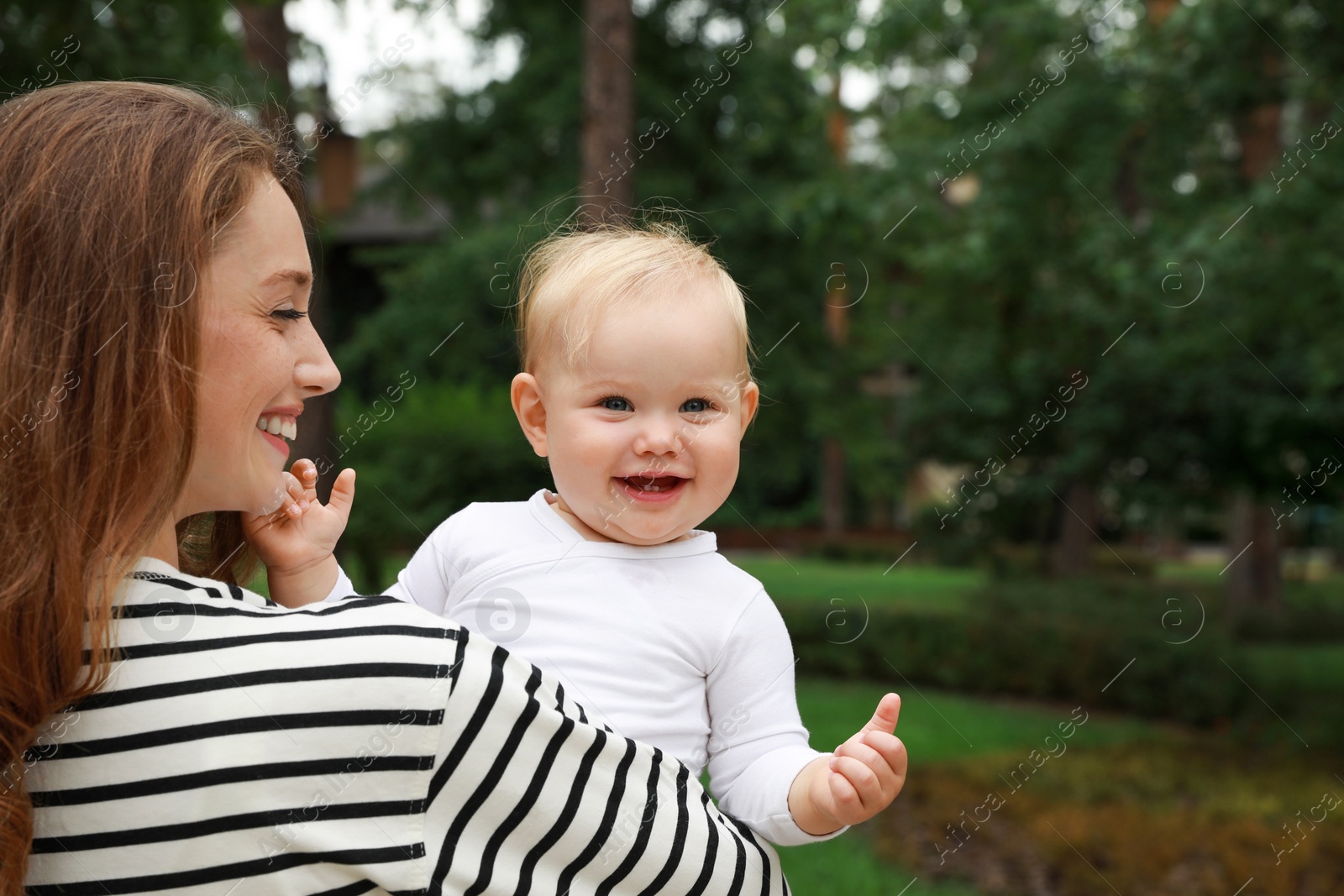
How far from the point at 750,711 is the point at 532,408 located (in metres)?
0.57

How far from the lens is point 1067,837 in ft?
21.7

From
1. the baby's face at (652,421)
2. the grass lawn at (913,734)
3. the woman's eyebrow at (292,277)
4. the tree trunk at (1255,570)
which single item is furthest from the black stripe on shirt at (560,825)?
the tree trunk at (1255,570)

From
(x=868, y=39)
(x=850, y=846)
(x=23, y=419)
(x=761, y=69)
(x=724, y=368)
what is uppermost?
(x=761, y=69)

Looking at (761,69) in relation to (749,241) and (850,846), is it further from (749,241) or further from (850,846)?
(850,846)

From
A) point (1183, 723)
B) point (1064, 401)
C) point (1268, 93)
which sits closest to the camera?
point (1268, 93)

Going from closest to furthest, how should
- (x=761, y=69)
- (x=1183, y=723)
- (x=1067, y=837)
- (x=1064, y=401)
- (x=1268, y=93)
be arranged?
(x=1067, y=837) → (x=1268, y=93) → (x=1183, y=723) → (x=1064, y=401) → (x=761, y=69)

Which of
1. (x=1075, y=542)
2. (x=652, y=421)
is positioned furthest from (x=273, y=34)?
(x=1075, y=542)

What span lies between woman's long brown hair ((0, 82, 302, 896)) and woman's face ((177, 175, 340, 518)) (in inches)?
1.2

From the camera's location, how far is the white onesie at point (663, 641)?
158cm

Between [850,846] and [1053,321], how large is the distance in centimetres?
798

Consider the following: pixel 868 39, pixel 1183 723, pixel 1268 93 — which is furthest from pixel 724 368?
pixel 1183 723

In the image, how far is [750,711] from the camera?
163cm

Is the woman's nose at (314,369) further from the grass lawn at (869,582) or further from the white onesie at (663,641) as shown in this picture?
the grass lawn at (869,582)

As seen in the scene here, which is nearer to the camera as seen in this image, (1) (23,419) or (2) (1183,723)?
(1) (23,419)
